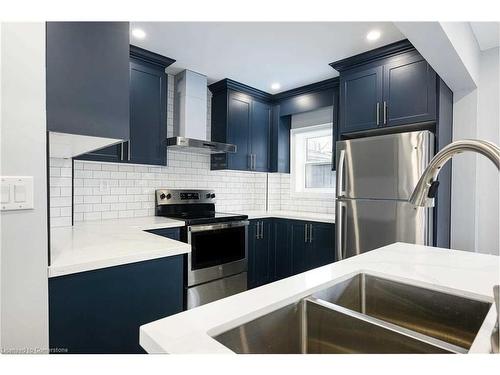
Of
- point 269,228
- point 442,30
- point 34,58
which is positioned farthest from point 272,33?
point 269,228

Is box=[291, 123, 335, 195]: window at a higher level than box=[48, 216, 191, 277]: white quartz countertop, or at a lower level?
higher

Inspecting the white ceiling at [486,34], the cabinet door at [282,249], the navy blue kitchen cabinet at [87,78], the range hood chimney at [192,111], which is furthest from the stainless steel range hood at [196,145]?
the white ceiling at [486,34]

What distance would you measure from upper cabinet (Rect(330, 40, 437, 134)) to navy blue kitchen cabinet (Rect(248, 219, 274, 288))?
1378mm

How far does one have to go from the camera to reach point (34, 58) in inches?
36.2

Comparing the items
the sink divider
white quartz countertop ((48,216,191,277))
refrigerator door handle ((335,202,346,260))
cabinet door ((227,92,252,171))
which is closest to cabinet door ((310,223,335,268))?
refrigerator door handle ((335,202,346,260))

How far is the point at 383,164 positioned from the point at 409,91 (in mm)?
689

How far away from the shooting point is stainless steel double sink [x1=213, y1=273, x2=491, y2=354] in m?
0.65

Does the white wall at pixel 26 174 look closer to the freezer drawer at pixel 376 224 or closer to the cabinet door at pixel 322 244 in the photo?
the freezer drawer at pixel 376 224

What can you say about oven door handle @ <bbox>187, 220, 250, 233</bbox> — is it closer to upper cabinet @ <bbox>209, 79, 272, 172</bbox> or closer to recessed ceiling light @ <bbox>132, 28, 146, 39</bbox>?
upper cabinet @ <bbox>209, 79, 272, 172</bbox>

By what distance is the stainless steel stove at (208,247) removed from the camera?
2480mm

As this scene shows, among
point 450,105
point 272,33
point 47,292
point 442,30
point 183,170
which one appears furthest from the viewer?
point 183,170

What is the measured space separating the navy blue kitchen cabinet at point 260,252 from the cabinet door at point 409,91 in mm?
1691
